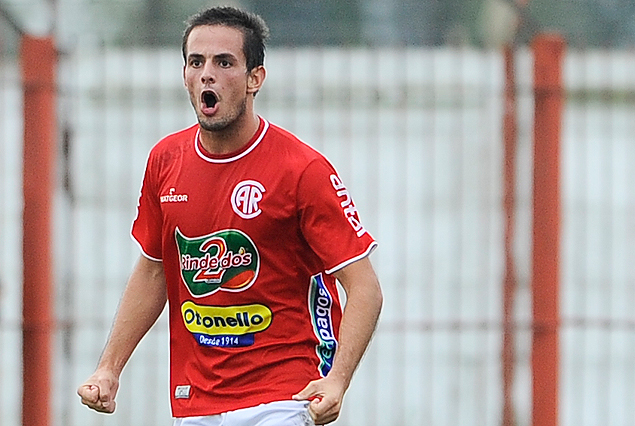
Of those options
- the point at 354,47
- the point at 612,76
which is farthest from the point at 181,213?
the point at 612,76

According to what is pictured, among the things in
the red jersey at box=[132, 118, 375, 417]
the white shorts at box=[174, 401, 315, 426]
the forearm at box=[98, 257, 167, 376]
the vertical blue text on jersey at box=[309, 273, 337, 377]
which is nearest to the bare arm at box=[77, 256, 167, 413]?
the forearm at box=[98, 257, 167, 376]

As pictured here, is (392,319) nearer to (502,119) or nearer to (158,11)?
(502,119)

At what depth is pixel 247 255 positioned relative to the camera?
162 inches

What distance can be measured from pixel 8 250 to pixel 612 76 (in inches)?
129

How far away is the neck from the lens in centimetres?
419

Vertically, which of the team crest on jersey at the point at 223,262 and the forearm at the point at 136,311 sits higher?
the team crest on jersey at the point at 223,262

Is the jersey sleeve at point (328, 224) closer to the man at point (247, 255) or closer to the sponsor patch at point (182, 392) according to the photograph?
the man at point (247, 255)

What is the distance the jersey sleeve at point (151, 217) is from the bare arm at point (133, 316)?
0.15ft

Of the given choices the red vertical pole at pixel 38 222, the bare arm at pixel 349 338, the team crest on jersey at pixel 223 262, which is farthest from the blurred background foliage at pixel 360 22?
the bare arm at pixel 349 338

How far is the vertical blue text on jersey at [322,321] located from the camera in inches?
167

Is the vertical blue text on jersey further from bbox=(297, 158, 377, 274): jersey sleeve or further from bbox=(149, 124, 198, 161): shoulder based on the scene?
bbox=(149, 124, 198, 161): shoulder

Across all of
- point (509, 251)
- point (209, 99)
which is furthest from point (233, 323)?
point (509, 251)

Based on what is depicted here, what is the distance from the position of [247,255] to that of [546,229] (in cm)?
299

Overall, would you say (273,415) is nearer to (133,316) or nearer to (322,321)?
(322,321)
